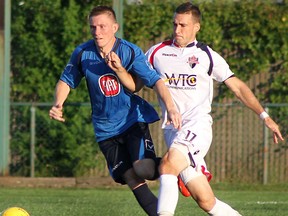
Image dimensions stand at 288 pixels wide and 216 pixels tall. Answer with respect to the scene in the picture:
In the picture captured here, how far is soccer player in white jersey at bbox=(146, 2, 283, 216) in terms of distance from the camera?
7.75 m

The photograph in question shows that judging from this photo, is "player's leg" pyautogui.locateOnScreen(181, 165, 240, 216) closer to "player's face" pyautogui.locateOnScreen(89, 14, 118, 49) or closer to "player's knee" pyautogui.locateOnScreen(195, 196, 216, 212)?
"player's knee" pyautogui.locateOnScreen(195, 196, 216, 212)

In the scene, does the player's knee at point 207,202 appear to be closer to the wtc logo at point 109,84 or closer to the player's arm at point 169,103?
the player's arm at point 169,103

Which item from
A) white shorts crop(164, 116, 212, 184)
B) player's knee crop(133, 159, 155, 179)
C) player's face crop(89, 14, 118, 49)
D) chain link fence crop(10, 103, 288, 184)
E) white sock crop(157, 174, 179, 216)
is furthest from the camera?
chain link fence crop(10, 103, 288, 184)

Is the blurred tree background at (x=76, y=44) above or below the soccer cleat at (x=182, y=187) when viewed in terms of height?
above

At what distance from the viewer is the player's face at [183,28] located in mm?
8039

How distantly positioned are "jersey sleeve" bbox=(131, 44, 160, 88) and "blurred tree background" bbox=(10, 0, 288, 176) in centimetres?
780

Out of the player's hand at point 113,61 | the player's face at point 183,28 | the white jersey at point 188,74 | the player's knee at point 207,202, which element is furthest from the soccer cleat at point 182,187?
the player's face at point 183,28

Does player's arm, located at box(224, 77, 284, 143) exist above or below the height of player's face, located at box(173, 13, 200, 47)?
below

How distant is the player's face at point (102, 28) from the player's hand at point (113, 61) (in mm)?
260

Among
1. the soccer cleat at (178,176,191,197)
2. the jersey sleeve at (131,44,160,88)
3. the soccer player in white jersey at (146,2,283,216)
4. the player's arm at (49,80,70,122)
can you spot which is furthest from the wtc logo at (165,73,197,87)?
the player's arm at (49,80,70,122)

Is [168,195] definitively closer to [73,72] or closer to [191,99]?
[191,99]

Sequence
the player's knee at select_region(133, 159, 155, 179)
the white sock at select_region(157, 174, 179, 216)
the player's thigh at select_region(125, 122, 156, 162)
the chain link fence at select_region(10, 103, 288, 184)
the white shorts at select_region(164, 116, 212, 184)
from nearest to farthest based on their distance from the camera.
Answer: the white sock at select_region(157, 174, 179, 216)
the white shorts at select_region(164, 116, 212, 184)
the player's knee at select_region(133, 159, 155, 179)
the player's thigh at select_region(125, 122, 156, 162)
the chain link fence at select_region(10, 103, 288, 184)

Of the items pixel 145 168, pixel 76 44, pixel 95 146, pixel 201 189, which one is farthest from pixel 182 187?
pixel 76 44

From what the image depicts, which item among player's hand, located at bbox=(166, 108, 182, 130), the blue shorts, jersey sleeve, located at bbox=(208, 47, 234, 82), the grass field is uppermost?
jersey sleeve, located at bbox=(208, 47, 234, 82)
